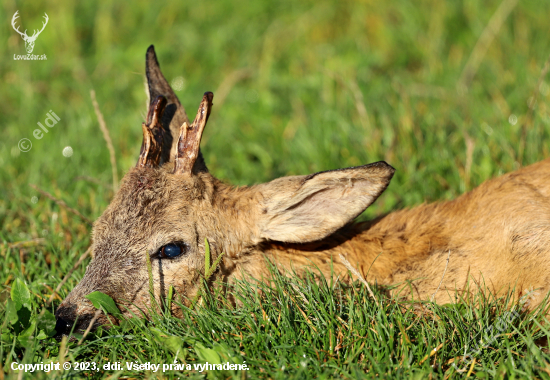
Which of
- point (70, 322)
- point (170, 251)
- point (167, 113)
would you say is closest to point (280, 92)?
point (167, 113)

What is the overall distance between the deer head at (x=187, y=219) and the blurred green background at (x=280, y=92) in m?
0.78

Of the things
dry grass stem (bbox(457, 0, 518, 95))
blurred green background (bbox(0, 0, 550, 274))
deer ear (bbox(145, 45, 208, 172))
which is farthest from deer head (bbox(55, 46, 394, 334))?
dry grass stem (bbox(457, 0, 518, 95))

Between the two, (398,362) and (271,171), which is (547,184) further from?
(271,171)

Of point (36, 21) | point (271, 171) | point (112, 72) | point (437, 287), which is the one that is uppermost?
point (36, 21)

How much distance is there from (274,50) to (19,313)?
5617 mm

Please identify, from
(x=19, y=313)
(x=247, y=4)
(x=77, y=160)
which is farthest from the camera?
(x=247, y=4)

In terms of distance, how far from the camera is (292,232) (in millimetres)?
3734

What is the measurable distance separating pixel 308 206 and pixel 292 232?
189mm

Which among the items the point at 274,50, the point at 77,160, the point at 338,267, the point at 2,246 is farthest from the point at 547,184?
the point at 274,50

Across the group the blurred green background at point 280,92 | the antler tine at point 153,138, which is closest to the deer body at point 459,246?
the antler tine at point 153,138

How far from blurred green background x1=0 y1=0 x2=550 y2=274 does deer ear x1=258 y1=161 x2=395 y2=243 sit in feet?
4.82

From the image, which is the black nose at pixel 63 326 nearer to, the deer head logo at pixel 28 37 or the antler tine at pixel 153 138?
the antler tine at pixel 153 138

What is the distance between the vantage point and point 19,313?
337 cm

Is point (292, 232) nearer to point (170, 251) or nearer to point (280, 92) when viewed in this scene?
point (170, 251)
